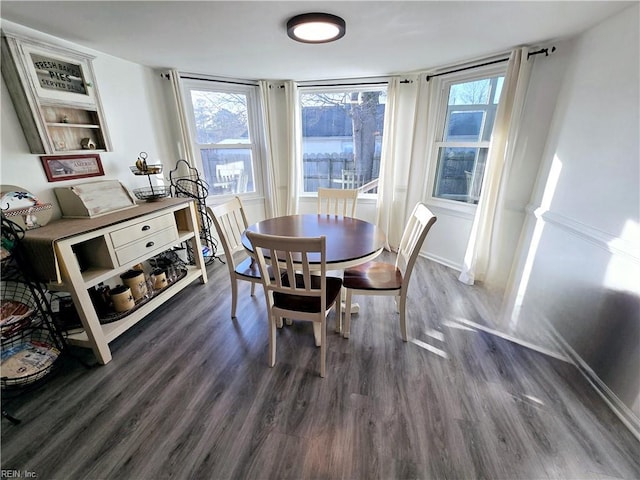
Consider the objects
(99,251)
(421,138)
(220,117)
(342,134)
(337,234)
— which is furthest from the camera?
(342,134)

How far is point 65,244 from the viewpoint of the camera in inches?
57.9

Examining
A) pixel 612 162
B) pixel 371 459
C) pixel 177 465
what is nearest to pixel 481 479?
pixel 371 459

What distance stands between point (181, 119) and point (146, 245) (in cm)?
158

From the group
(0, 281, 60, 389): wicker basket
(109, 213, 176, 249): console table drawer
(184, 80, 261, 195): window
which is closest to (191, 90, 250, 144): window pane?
(184, 80, 261, 195): window

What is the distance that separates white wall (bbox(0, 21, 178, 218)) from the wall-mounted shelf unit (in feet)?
0.23

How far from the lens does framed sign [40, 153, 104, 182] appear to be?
1821 millimetres

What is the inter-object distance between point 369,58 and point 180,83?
198cm

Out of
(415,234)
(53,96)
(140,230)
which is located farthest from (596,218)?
(53,96)

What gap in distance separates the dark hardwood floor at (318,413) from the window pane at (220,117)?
2.34 metres

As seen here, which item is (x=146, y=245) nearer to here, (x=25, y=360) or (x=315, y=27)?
(x=25, y=360)

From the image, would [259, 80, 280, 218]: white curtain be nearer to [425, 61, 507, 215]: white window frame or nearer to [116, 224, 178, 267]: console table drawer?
[116, 224, 178, 267]: console table drawer

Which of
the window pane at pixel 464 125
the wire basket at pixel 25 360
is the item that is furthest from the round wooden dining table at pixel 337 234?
the window pane at pixel 464 125

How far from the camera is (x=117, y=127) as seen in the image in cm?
233

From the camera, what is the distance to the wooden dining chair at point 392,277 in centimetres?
174
